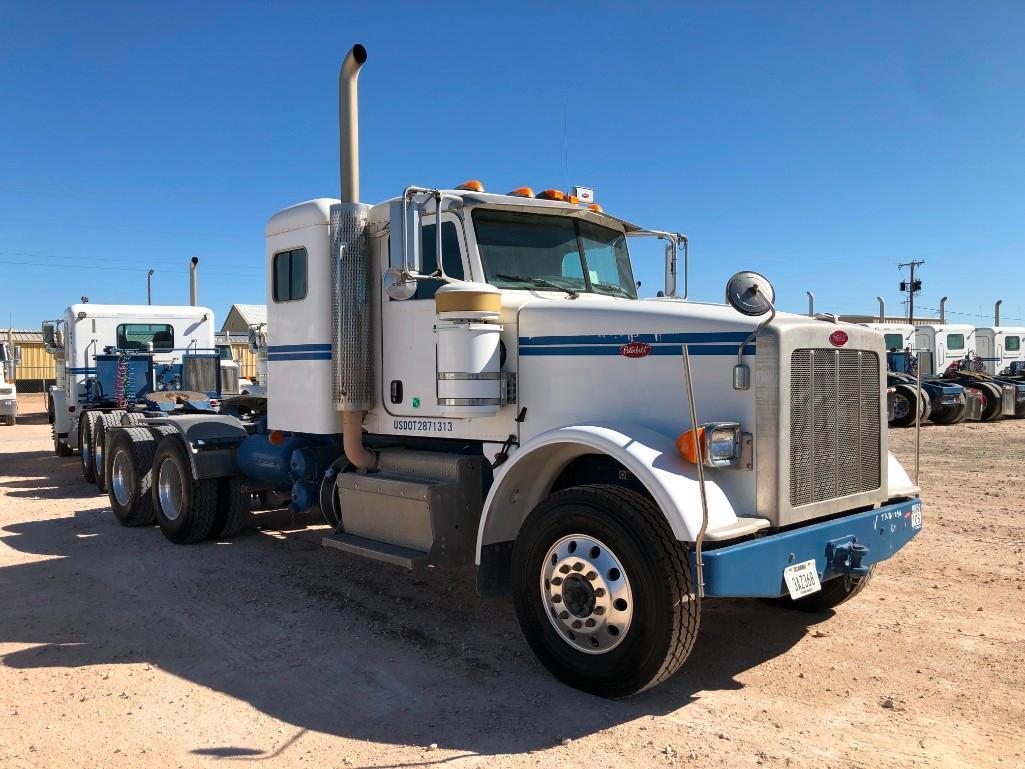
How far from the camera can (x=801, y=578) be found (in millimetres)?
4141

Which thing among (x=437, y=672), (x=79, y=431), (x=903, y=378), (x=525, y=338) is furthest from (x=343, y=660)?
(x=903, y=378)

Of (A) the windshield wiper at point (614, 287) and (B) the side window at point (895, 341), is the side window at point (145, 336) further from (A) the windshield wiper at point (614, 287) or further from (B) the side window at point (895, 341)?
(B) the side window at point (895, 341)

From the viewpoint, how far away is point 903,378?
779 inches

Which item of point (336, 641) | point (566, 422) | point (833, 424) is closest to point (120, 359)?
point (336, 641)

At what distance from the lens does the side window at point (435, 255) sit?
18.0 feet

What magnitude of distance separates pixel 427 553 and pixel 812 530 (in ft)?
7.65

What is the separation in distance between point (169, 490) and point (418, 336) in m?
3.86

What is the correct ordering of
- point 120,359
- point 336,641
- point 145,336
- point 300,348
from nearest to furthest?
1. point 336,641
2. point 300,348
3. point 120,359
4. point 145,336

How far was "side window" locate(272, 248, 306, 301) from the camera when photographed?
21.4 ft

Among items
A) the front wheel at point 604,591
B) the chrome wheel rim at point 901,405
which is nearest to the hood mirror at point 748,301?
the front wheel at point 604,591

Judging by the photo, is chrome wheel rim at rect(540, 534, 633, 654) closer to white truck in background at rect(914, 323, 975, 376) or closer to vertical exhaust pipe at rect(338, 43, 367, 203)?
vertical exhaust pipe at rect(338, 43, 367, 203)

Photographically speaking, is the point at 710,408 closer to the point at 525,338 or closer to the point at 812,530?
the point at 812,530

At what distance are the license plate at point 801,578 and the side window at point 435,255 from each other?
2.66 metres

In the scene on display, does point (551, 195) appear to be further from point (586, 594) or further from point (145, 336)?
point (145, 336)
